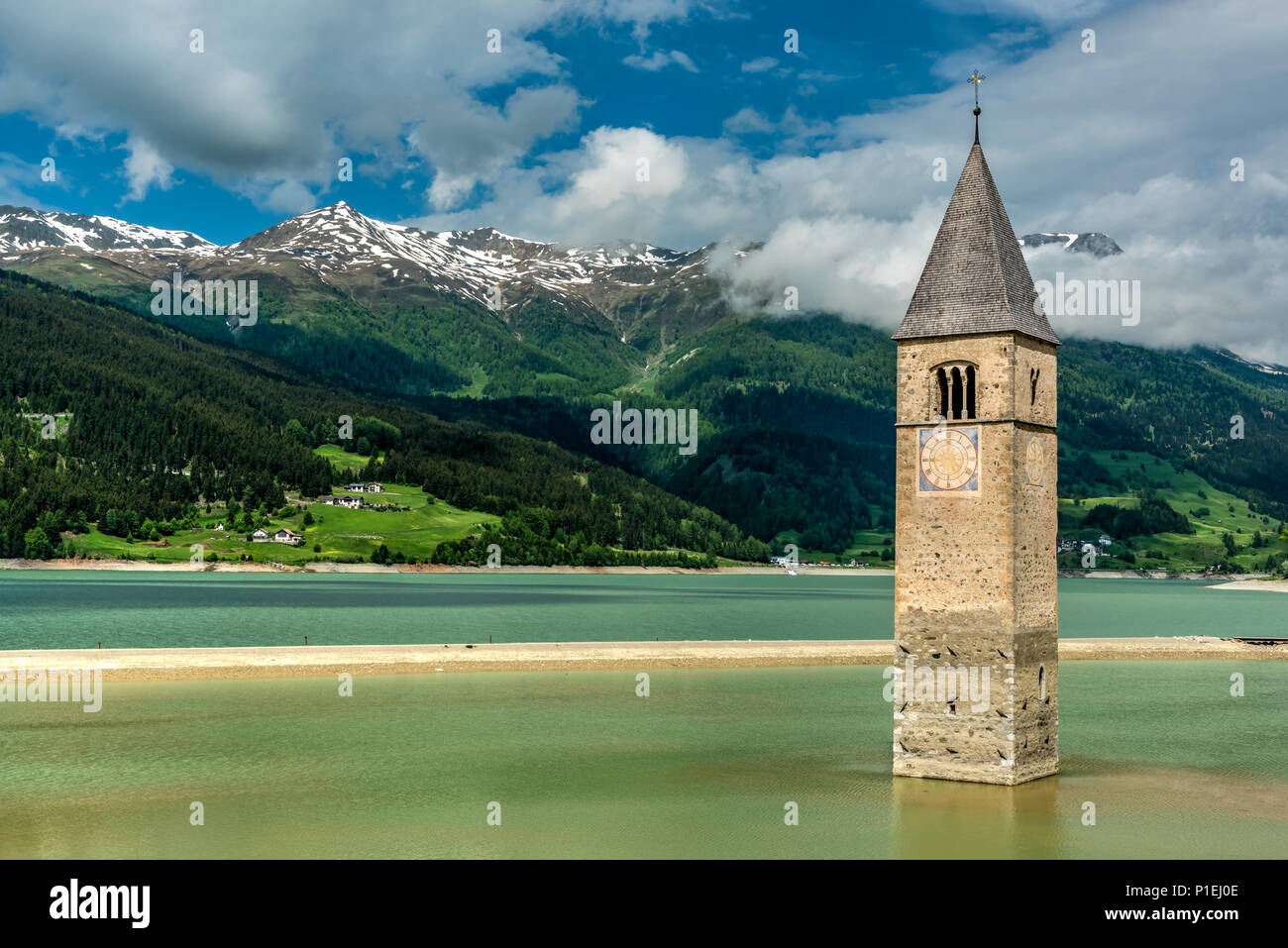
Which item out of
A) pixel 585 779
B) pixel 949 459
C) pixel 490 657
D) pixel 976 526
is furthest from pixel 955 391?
pixel 490 657

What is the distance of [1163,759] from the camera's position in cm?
3888

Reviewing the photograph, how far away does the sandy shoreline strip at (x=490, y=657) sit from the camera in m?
55.1

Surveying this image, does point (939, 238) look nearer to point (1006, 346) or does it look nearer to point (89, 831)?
point (1006, 346)

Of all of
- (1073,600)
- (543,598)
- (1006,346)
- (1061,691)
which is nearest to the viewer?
(1006,346)

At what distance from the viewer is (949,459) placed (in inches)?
1281

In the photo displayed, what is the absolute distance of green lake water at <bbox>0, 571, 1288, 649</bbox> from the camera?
8112 cm

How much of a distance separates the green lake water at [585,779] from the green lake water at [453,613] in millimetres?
28463

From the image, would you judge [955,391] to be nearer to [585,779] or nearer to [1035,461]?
[1035,461]

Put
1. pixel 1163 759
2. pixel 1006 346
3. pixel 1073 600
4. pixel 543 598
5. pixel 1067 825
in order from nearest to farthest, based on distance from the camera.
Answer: pixel 1067 825, pixel 1006 346, pixel 1163 759, pixel 543 598, pixel 1073 600

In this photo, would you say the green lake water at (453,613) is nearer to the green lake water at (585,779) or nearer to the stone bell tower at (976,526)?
the green lake water at (585,779)

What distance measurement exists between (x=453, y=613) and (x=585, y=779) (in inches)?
2915

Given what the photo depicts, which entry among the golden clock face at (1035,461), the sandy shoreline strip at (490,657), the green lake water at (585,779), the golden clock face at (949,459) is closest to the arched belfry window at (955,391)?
the golden clock face at (949,459)
